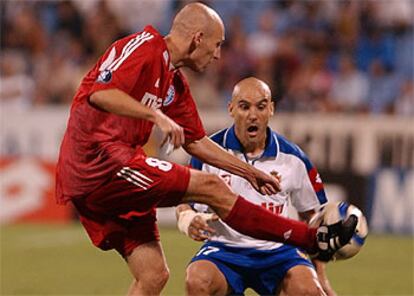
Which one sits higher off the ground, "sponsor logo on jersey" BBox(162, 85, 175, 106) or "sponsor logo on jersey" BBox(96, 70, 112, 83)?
"sponsor logo on jersey" BBox(96, 70, 112, 83)

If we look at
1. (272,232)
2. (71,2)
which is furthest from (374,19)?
(272,232)

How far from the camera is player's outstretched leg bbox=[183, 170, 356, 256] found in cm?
609

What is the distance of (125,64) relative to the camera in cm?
615

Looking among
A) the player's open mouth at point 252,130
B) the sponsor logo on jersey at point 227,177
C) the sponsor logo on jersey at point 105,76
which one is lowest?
the sponsor logo on jersey at point 227,177

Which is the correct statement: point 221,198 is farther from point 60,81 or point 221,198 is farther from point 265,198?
point 60,81

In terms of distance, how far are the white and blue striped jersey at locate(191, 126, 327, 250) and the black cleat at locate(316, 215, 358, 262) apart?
101 cm

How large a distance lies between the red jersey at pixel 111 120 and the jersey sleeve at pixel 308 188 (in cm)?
126

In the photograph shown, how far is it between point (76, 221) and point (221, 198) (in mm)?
10348

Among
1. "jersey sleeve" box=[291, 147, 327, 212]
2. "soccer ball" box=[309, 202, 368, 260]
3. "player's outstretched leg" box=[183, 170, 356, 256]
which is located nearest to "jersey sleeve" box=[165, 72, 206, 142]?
"jersey sleeve" box=[291, 147, 327, 212]

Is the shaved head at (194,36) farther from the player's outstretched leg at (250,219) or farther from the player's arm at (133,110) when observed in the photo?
the player's outstretched leg at (250,219)

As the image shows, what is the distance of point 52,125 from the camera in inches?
642

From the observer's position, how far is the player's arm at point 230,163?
6.78 m

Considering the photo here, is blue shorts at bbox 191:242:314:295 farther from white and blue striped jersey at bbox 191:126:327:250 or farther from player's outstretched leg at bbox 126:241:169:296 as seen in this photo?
player's outstretched leg at bbox 126:241:169:296

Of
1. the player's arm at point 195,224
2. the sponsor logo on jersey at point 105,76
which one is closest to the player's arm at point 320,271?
the player's arm at point 195,224
